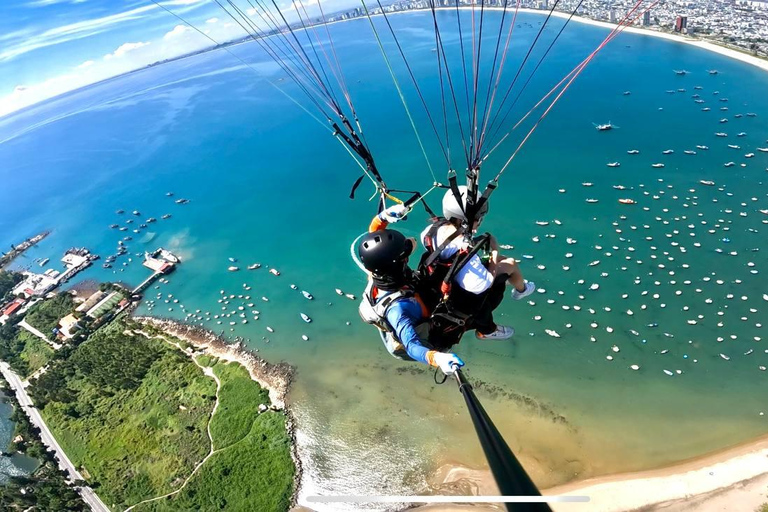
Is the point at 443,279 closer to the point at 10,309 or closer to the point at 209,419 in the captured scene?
the point at 209,419

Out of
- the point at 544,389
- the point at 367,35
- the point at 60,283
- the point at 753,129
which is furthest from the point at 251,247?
the point at 367,35

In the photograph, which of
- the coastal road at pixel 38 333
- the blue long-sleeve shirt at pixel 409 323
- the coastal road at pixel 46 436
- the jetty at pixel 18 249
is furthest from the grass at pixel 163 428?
the jetty at pixel 18 249

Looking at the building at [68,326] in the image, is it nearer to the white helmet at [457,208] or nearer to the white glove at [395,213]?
the white glove at [395,213]

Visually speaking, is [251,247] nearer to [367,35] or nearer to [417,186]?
[417,186]

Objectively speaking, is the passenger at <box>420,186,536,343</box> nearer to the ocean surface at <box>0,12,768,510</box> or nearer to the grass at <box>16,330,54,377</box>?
the ocean surface at <box>0,12,768,510</box>

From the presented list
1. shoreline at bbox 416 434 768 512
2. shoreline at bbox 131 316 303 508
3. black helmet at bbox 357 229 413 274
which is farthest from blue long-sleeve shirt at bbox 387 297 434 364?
shoreline at bbox 131 316 303 508

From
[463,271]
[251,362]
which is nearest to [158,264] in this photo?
[251,362]
